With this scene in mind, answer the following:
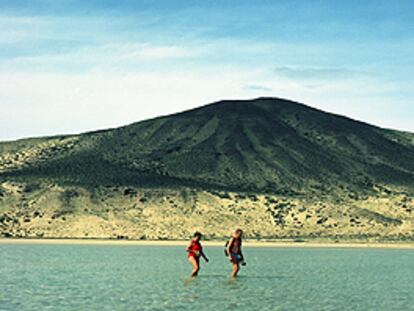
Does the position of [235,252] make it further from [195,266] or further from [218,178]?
[218,178]

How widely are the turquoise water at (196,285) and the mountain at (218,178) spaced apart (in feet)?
137

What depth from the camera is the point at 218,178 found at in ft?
359

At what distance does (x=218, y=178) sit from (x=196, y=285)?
260ft

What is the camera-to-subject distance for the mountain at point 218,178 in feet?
289

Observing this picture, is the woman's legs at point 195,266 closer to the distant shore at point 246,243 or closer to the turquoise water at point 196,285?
the turquoise water at point 196,285

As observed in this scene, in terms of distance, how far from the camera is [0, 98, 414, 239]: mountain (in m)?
88.1

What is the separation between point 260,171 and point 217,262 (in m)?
68.5

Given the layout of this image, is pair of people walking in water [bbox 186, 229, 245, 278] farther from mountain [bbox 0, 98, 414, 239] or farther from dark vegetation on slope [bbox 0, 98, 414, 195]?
dark vegetation on slope [bbox 0, 98, 414, 195]

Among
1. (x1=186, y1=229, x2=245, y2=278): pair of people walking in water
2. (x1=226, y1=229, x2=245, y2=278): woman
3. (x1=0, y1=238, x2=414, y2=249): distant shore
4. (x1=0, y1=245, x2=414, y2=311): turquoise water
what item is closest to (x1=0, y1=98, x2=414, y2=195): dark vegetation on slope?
(x1=0, y1=238, x2=414, y2=249): distant shore

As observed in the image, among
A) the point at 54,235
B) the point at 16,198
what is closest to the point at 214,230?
the point at 54,235

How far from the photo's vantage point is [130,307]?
23.1 metres

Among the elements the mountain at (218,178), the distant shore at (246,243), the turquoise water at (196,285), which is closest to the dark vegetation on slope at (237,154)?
the mountain at (218,178)

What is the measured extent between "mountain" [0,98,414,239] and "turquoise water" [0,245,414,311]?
137 ft

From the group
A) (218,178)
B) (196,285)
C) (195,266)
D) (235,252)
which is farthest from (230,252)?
(218,178)
